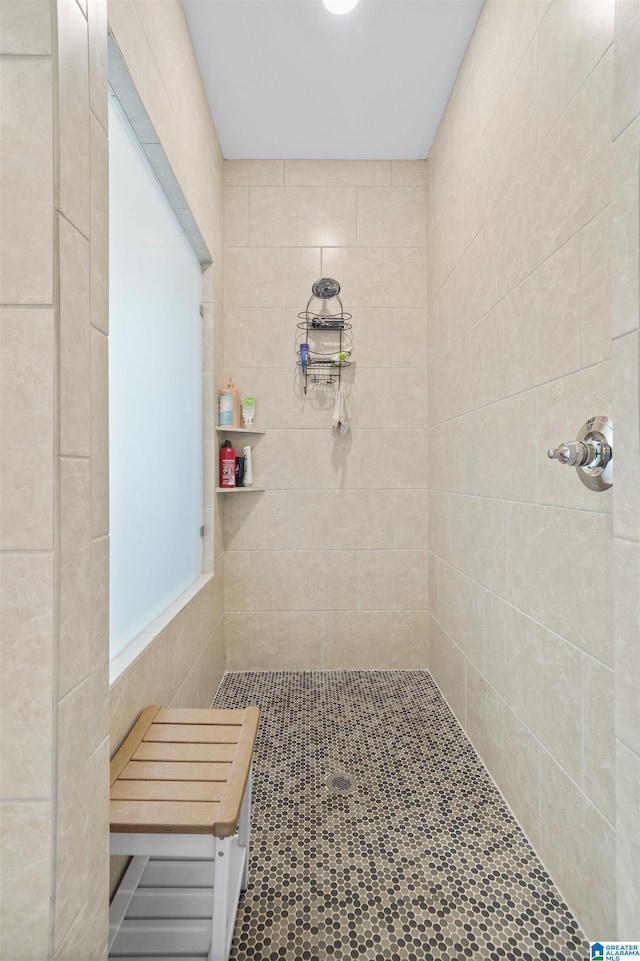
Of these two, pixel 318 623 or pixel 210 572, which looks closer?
pixel 210 572

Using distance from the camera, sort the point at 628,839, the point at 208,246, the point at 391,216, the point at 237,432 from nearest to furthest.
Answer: the point at 628,839
the point at 208,246
the point at 237,432
the point at 391,216

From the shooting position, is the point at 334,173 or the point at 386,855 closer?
the point at 386,855

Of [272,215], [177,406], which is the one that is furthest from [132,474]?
[272,215]

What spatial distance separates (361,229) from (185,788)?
2.62 m

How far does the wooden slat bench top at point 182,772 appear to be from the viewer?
0.99 metres

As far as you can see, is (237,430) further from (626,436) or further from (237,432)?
(626,436)

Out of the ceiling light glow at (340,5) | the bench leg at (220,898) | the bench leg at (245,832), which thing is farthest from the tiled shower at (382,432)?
the ceiling light glow at (340,5)

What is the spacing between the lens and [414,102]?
7.39 feet

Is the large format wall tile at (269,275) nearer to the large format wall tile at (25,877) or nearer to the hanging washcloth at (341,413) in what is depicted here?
the hanging washcloth at (341,413)

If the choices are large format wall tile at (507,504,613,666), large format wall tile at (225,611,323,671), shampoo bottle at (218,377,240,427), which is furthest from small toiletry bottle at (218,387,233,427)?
large format wall tile at (507,504,613,666)

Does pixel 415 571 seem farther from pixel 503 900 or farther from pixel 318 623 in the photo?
pixel 503 900

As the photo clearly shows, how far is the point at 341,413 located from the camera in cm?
256

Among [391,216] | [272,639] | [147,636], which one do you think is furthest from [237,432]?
[391,216]

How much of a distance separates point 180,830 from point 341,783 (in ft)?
2.81
